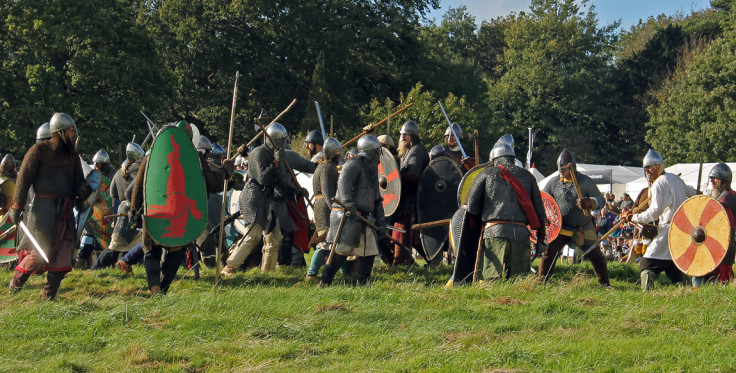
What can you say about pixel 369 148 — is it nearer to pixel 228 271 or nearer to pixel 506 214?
pixel 506 214

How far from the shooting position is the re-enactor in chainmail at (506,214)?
25.4 feet

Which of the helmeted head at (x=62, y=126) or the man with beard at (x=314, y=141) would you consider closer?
the helmeted head at (x=62, y=126)

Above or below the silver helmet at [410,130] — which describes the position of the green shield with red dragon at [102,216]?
below

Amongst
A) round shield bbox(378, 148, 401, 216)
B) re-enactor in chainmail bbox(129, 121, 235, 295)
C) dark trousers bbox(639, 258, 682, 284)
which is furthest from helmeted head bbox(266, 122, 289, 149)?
dark trousers bbox(639, 258, 682, 284)

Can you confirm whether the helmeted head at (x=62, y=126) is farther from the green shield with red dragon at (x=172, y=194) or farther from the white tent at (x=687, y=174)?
the white tent at (x=687, y=174)

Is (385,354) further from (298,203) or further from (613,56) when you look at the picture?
(613,56)

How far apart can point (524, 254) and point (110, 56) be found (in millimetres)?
21959

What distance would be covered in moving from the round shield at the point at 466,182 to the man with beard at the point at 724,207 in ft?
6.92

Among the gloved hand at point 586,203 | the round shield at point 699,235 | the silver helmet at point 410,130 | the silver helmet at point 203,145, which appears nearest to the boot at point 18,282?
the silver helmet at point 203,145

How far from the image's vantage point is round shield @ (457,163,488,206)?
27.9 feet

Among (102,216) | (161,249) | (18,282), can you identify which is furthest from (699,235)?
(102,216)

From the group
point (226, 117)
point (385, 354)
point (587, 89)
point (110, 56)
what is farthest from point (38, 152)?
point (587, 89)

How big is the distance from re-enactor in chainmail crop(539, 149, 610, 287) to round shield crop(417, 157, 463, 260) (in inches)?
40.6

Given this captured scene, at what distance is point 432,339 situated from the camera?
5773 millimetres
